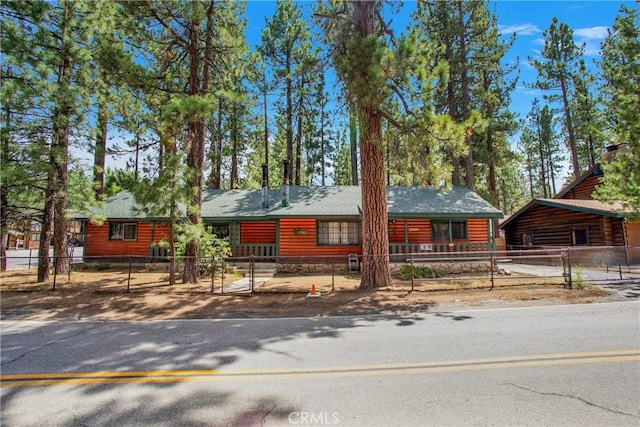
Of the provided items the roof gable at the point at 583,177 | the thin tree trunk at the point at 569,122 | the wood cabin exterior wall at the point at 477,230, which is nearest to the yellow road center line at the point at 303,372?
the wood cabin exterior wall at the point at 477,230

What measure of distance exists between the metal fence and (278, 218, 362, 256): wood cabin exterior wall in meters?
0.58

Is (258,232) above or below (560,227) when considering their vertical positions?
below

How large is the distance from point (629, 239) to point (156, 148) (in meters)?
24.8

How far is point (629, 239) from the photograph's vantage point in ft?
60.8

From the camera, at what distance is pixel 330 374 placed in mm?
4117

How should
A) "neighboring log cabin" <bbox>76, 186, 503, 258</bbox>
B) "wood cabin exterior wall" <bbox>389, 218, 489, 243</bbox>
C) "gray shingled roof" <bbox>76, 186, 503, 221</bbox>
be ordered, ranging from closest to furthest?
1. "gray shingled roof" <bbox>76, 186, 503, 221</bbox>
2. "neighboring log cabin" <bbox>76, 186, 503, 258</bbox>
3. "wood cabin exterior wall" <bbox>389, 218, 489, 243</bbox>

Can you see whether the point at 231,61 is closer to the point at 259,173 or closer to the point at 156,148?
the point at 156,148

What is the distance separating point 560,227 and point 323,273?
16.4 meters

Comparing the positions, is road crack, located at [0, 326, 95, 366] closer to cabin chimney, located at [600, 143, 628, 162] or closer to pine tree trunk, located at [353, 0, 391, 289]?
pine tree trunk, located at [353, 0, 391, 289]

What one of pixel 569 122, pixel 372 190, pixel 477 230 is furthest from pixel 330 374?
pixel 569 122

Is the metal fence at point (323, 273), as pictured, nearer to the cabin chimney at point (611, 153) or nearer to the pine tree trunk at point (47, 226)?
the pine tree trunk at point (47, 226)

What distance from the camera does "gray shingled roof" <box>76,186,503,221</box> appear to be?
17.5m

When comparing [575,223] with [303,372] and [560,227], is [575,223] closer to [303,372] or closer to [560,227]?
[560,227]

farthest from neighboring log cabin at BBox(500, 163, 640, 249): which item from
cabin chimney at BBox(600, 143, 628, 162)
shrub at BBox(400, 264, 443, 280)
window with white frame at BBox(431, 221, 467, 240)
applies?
shrub at BBox(400, 264, 443, 280)
